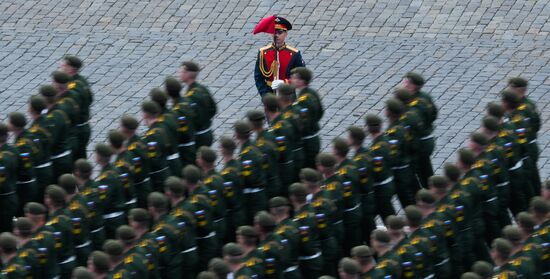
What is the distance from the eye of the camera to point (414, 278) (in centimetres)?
1284

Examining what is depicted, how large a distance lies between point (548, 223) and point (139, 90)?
6831 mm

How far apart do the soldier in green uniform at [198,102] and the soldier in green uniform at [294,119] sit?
727mm

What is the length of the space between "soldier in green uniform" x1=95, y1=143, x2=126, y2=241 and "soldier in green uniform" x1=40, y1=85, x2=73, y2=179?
1.05 metres

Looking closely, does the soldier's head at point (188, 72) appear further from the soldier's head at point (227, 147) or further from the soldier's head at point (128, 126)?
the soldier's head at point (227, 147)

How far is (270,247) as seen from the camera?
12.9 meters

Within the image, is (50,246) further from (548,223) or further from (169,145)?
(548,223)

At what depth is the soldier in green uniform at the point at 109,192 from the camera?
45.7ft

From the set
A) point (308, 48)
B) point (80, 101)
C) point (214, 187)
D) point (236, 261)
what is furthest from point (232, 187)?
point (308, 48)

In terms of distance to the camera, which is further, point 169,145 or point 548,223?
point 169,145

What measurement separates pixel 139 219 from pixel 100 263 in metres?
0.76

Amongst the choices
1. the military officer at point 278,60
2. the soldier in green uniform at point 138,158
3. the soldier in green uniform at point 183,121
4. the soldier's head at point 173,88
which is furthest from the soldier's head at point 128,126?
the military officer at point 278,60

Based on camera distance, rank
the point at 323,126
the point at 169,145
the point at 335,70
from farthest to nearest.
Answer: the point at 335,70 → the point at 323,126 → the point at 169,145

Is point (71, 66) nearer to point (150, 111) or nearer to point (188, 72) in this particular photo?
point (188, 72)

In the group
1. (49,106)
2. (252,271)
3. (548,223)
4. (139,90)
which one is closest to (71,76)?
(49,106)
